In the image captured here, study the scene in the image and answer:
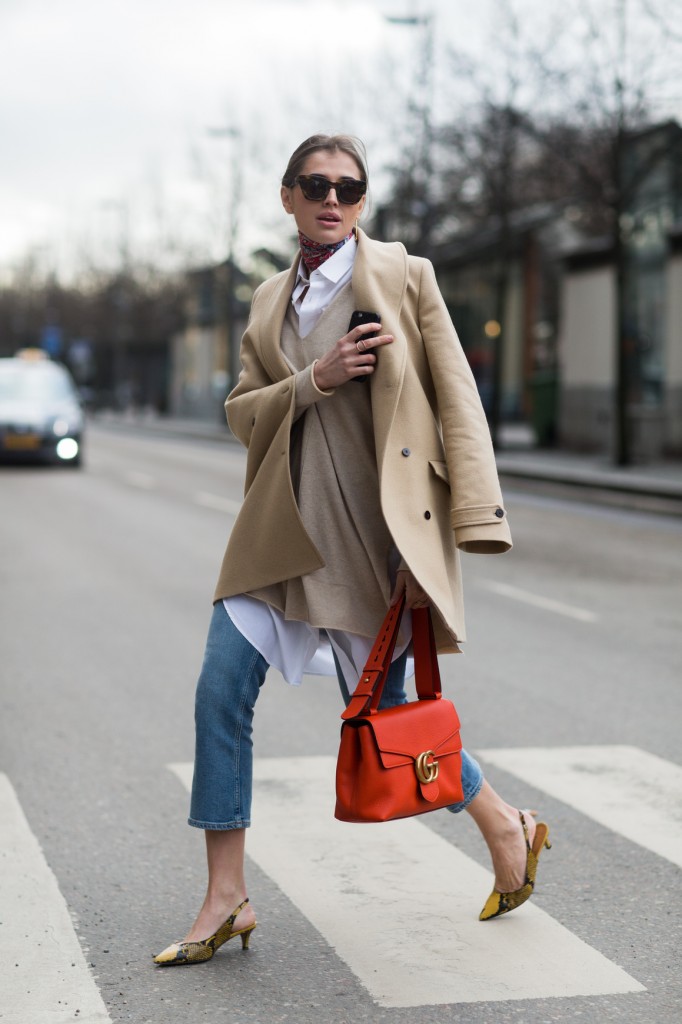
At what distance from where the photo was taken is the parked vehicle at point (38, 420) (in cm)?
2355

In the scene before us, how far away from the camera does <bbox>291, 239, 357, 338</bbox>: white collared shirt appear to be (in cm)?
368

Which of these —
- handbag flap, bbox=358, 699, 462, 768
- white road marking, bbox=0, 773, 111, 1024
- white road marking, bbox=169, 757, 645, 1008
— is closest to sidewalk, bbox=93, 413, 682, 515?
white road marking, bbox=169, 757, 645, 1008

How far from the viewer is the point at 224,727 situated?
3.59 meters

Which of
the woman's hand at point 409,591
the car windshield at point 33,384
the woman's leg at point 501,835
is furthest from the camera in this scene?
the car windshield at point 33,384

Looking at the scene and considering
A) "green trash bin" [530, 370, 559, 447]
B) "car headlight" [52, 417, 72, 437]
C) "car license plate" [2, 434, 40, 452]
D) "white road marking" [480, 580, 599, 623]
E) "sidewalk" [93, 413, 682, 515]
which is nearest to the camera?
"white road marking" [480, 580, 599, 623]

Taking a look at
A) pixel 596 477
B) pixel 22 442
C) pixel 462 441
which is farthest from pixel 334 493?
pixel 22 442

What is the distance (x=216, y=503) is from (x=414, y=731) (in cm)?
1450

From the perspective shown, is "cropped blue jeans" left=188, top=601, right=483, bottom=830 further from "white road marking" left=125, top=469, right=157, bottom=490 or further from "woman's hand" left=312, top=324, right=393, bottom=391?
"white road marking" left=125, top=469, right=157, bottom=490

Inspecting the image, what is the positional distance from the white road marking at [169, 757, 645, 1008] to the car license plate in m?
18.9

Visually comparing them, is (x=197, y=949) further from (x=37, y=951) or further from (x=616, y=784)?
(x=616, y=784)

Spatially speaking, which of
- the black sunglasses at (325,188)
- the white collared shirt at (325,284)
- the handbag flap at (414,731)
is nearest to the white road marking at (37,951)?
the handbag flap at (414,731)

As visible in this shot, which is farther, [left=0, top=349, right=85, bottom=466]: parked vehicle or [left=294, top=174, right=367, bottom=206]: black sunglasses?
[left=0, top=349, right=85, bottom=466]: parked vehicle

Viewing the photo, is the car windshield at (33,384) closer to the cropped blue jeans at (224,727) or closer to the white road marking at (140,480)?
the white road marking at (140,480)

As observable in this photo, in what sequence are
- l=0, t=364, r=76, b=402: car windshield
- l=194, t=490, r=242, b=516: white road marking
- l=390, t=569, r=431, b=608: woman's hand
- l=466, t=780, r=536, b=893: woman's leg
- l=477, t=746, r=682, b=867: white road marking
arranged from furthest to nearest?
l=0, t=364, r=76, b=402: car windshield
l=194, t=490, r=242, b=516: white road marking
l=477, t=746, r=682, b=867: white road marking
l=466, t=780, r=536, b=893: woman's leg
l=390, t=569, r=431, b=608: woman's hand
